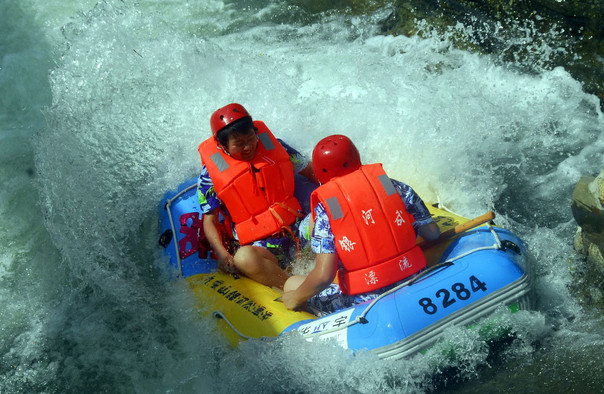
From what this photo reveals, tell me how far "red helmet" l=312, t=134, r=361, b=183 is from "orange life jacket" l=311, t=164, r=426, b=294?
5cm

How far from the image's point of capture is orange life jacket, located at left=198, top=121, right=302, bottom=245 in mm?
4516

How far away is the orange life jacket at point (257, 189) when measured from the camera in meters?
4.52

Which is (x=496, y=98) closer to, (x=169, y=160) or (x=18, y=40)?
(x=169, y=160)

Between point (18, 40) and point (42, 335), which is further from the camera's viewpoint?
point (18, 40)

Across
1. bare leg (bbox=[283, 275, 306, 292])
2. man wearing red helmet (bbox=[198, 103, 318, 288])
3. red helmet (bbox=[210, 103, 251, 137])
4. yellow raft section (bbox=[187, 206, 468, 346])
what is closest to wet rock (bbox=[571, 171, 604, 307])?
yellow raft section (bbox=[187, 206, 468, 346])

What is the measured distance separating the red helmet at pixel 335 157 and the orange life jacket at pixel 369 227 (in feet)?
0.16

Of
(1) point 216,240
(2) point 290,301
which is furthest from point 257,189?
(2) point 290,301

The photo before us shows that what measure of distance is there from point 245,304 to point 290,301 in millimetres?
378

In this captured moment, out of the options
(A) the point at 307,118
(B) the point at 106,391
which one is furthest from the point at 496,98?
(B) the point at 106,391

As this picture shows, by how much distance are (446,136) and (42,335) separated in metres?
3.87

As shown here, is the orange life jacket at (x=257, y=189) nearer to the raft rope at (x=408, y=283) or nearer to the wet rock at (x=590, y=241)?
the raft rope at (x=408, y=283)

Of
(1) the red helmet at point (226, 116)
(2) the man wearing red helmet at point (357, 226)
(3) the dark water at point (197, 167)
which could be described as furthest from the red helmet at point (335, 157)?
(3) the dark water at point (197, 167)

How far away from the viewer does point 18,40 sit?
8477 millimetres

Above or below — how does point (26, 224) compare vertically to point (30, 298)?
above
